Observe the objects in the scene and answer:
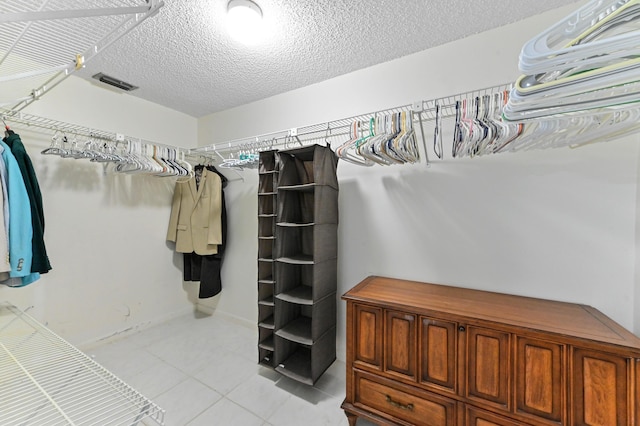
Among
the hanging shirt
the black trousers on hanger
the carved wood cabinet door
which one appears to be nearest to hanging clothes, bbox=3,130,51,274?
the hanging shirt

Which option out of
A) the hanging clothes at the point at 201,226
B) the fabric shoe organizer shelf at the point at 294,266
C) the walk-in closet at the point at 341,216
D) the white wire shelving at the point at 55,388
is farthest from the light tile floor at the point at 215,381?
the white wire shelving at the point at 55,388

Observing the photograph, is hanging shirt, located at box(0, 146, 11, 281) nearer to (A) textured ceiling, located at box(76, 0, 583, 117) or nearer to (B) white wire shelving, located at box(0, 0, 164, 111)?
(B) white wire shelving, located at box(0, 0, 164, 111)

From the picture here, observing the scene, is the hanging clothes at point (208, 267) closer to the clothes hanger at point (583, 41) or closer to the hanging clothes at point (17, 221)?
the hanging clothes at point (17, 221)

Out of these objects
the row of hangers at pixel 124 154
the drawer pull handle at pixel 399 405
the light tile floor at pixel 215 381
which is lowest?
the light tile floor at pixel 215 381

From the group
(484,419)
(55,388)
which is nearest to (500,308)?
(484,419)

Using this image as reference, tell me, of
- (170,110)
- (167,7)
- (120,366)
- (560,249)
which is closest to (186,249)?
(120,366)

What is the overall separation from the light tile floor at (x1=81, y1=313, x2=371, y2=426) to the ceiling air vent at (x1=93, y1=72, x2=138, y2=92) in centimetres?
244

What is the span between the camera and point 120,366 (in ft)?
6.52

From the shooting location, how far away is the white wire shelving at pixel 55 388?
741 millimetres

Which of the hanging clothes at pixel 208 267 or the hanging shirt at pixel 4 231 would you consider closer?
the hanging shirt at pixel 4 231

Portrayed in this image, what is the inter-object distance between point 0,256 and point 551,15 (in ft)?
11.5

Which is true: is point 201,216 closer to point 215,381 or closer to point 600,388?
point 215,381

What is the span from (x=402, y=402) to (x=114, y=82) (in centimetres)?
337

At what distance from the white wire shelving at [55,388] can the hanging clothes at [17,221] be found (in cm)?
38
